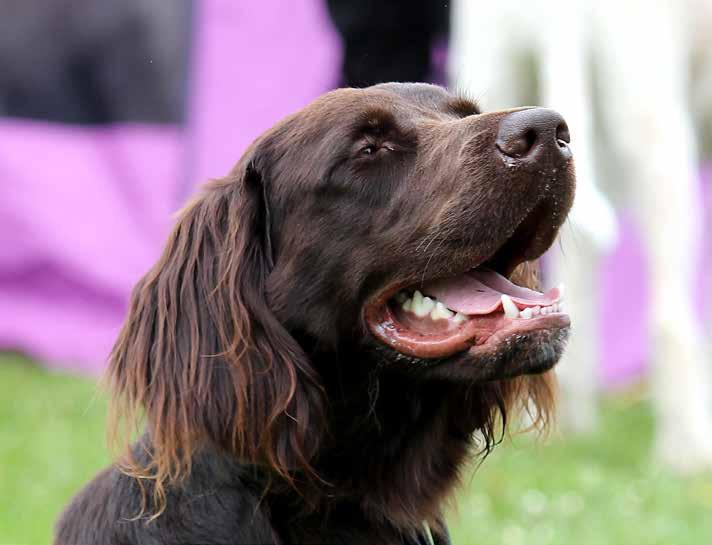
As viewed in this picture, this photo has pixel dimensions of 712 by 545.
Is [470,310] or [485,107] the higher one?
[470,310]

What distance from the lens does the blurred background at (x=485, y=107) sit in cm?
521

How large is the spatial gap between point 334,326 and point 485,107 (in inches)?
111

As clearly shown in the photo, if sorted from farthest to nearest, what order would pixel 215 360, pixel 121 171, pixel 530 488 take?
1. pixel 121 171
2. pixel 530 488
3. pixel 215 360

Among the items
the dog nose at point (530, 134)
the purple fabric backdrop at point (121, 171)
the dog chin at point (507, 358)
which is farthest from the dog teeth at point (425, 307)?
the purple fabric backdrop at point (121, 171)

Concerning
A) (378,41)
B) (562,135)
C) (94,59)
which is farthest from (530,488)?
(94,59)

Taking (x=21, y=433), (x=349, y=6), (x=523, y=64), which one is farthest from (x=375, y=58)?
(x=21, y=433)

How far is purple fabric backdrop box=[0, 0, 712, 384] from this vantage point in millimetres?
7441

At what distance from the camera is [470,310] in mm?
2820

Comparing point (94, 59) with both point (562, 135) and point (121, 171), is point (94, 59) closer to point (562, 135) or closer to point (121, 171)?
point (121, 171)

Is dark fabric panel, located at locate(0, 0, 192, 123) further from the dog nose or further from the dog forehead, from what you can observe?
the dog nose

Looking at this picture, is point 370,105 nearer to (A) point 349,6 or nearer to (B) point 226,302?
(B) point 226,302

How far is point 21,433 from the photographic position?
6.09 metres

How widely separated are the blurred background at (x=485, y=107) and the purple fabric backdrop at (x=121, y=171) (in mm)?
13

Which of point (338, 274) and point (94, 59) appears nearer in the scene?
point (338, 274)
